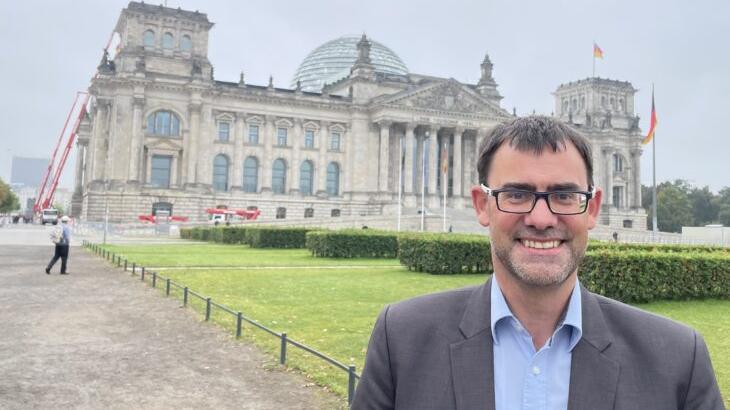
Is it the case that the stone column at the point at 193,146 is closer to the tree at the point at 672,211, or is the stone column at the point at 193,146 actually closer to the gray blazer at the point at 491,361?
the gray blazer at the point at 491,361

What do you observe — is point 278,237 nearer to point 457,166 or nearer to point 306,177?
point 306,177

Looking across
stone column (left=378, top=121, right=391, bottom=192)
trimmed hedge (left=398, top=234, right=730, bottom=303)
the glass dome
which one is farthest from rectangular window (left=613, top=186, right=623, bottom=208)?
trimmed hedge (left=398, top=234, right=730, bottom=303)

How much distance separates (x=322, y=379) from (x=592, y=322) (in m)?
6.36

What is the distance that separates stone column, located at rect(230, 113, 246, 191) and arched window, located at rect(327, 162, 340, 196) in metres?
11.3

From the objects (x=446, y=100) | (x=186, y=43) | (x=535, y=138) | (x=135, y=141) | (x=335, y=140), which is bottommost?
(x=535, y=138)

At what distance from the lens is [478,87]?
8438 centimetres

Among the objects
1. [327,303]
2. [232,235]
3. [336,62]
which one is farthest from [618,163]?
[327,303]

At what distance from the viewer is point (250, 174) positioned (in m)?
69.9

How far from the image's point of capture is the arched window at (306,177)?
2854 inches

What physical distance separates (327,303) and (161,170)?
183 feet

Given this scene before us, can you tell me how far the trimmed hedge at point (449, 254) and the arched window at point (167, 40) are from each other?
53406 millimetres

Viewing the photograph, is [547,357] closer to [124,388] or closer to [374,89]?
[124,388]

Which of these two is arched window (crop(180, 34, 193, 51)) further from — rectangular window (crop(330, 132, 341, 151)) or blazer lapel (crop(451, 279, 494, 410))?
blazer lapel (crop(451, 279, 494, 410))

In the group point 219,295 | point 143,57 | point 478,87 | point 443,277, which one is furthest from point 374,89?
point 219,295
